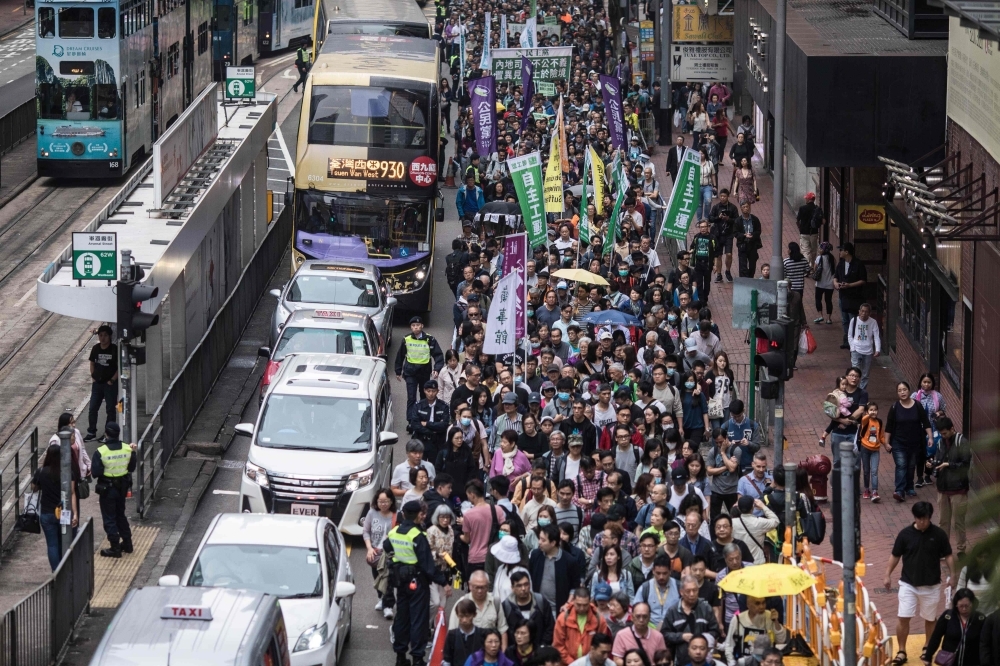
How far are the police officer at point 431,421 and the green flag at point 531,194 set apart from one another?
701 cm

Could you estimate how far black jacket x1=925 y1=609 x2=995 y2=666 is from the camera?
11938mm

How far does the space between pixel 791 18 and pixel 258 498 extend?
47.1 ft

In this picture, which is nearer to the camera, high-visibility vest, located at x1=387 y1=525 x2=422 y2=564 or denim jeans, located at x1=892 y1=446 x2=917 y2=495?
high-visibility vest, located at x1=387 y1=525 x2=422 y2=564

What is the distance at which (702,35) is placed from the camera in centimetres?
4109

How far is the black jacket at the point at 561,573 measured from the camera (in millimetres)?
13891

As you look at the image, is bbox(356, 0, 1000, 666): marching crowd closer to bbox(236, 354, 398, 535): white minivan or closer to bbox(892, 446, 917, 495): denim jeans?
bbox(892, 446, 917, 495): denim jeans

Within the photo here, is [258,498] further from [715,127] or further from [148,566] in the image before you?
[715,127]

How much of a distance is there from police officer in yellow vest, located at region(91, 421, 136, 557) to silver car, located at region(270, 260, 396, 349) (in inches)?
256

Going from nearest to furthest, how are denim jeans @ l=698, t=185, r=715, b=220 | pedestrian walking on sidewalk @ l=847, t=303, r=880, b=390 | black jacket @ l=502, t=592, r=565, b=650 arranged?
black jacket @ l=502, t=592, r=565, b=650 < pedestrian walking on sidewalk @ l=847, t=303, r=880, b=390 < denim jeans @ l=698, t=185, r=715, b=220

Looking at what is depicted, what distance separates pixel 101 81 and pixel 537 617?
2512 centimetres

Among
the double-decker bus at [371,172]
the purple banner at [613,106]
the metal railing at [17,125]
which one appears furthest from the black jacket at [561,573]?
the metal railing at [17,125]

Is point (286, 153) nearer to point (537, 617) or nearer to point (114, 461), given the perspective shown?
point (114, 461)

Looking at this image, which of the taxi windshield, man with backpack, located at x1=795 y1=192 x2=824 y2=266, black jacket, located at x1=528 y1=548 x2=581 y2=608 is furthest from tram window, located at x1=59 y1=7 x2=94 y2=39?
black jacket, located at x1=528 y1=548 x2=581 y2=608

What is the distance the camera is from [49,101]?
118 ft
